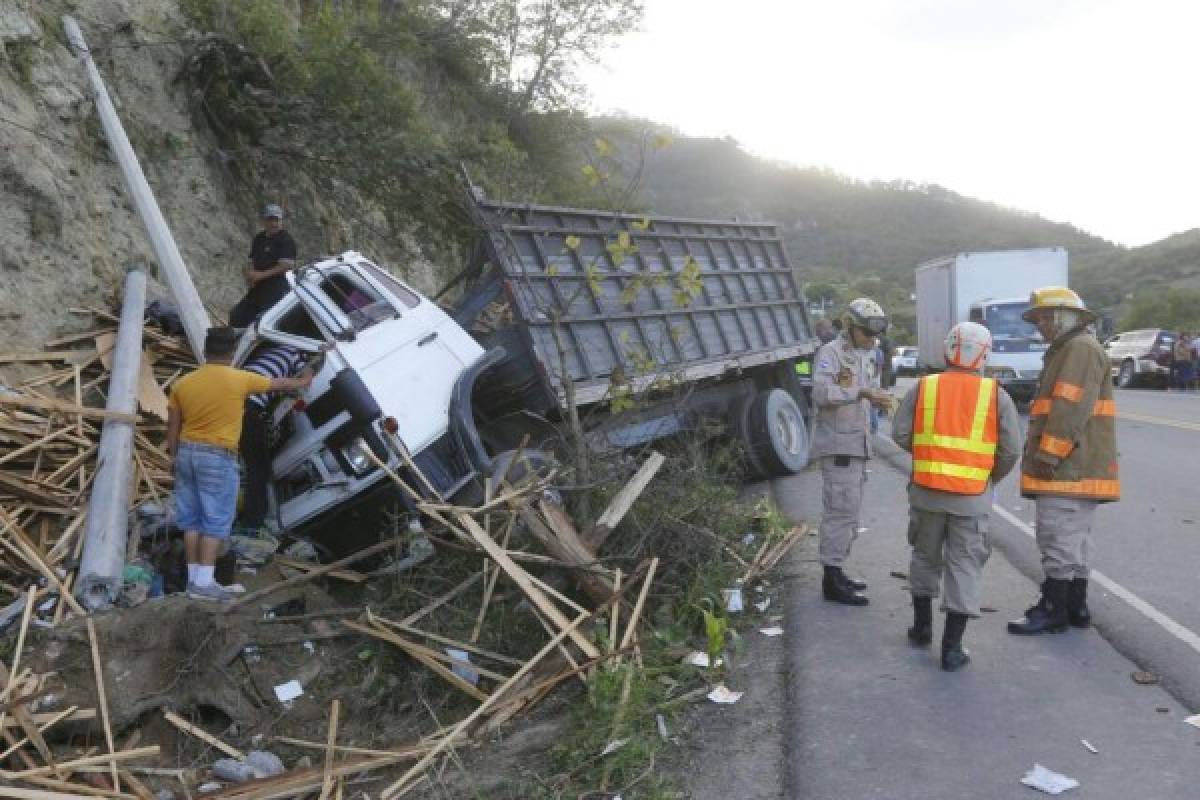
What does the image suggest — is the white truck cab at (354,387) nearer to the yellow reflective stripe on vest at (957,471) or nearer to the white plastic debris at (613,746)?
the white plastic debris at (613,746)

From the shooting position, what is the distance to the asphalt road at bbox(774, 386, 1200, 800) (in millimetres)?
3658

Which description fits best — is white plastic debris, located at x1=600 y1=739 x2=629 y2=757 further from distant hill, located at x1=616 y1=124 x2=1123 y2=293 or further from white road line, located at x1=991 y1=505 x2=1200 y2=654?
distant hill, located at x1=616 y1=124 x2=1123 y2=293

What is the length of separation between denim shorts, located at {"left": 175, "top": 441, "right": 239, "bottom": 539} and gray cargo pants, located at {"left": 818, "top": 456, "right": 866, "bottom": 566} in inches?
135

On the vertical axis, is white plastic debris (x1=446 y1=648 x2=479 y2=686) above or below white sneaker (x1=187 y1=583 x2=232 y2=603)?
below

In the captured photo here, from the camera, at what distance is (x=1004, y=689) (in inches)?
176

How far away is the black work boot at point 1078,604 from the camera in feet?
17.1

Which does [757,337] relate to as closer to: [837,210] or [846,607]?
[846,607]

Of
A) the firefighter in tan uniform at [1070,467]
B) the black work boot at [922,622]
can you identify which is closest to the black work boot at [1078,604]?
the firefighter in tan uniform at [1070,467]

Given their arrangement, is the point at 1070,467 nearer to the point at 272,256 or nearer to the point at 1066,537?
the point at 1066,537

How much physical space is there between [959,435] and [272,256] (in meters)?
5.75

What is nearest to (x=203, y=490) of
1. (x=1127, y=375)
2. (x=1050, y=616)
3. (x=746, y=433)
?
(x=1050, y=616)

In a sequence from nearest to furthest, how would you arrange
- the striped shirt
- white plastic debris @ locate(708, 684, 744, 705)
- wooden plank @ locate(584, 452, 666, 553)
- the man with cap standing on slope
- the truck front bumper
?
1. white plastic debris @ locate(708, 684, 744, 705)
2. wooden plank @ locate(584, 452, 666, 553)
3. the striped shirt
4. the man with cap standing on slope
5. the truck front bumper

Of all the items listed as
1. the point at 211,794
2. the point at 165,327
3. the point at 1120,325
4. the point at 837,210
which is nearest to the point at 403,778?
the point at 211,794

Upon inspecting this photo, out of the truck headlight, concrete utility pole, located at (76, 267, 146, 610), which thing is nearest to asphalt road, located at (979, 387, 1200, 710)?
the truck headlight
